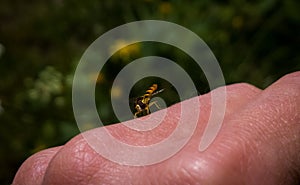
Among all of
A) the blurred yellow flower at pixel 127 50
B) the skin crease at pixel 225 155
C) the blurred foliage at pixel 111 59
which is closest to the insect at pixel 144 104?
the skin crease at pixel 225 155

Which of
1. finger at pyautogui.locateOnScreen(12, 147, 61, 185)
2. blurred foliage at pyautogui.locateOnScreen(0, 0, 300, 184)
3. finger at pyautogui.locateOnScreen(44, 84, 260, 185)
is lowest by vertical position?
blurred foliage at pyautogui.locateOnScreen(0, 0, 300, 184)

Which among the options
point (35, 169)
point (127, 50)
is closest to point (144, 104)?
point (35, 169)

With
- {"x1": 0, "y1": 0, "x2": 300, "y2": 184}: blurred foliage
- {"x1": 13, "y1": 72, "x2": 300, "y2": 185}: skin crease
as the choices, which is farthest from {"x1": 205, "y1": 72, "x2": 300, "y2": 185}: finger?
{"x1": 0, "y1": 0, "x2": 300, "y2": 184}: blurred foliage

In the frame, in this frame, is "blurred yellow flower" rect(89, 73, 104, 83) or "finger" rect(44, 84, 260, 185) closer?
"finger" rect(44, 84, 260, 185)

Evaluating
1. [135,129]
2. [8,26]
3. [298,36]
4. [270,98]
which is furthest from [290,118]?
[8,26]

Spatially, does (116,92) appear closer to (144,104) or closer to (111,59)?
(111,59)

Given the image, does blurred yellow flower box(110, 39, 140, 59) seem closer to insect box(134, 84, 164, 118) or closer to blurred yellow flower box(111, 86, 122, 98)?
blurred yellow flower box(111, 86, 122, 98)

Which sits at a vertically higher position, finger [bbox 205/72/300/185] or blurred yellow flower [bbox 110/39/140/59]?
finger [bbox 205/72/300/185]

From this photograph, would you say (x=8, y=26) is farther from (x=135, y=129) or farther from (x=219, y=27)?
(x=135, y=129)
